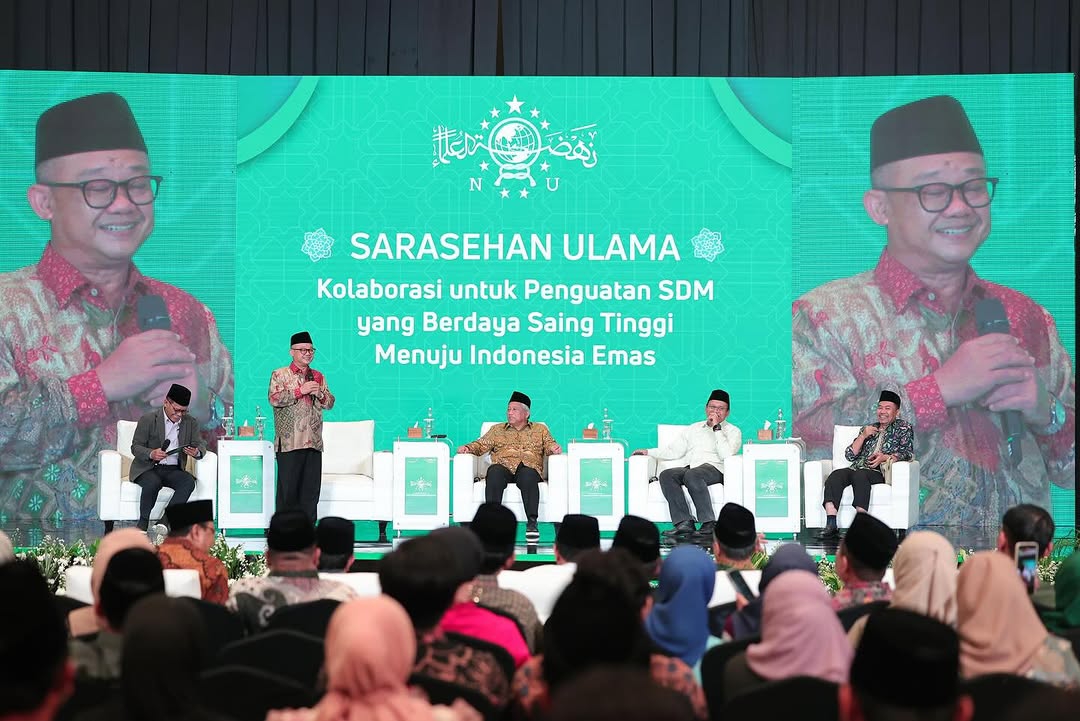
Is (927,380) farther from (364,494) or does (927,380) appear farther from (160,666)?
(160,666)

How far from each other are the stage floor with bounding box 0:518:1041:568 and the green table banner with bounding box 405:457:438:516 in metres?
0.27

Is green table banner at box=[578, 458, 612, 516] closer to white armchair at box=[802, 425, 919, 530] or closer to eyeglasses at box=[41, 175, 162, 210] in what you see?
white armchair at box=[802, 425, 919, 530]

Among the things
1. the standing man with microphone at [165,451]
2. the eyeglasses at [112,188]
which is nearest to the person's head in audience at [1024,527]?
the standing man with microphone at [165,451]

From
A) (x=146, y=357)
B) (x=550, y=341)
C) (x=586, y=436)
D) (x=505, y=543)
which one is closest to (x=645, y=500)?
(x=586, y=436)

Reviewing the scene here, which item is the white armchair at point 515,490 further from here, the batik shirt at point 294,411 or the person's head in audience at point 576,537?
the person's head in audience at point 576,537

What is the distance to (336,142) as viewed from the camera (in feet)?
28.5

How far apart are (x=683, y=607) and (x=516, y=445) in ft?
16.2

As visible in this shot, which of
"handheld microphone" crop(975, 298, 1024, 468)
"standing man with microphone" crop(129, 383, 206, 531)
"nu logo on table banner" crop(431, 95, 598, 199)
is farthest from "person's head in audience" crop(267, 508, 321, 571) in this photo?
"handheld microphone" crop(975, 298, 1024, 468)

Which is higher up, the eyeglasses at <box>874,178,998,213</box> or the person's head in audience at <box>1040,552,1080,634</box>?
the eyeglasses at <box>874,178,998,213</box>

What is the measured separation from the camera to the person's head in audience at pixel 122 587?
251 centimetres

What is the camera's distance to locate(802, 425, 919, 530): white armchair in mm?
7574

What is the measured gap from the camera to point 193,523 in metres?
4.17

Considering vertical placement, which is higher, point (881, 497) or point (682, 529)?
point (881, 497)

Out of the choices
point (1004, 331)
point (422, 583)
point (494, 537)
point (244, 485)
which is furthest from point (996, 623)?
point (1004, 331)
